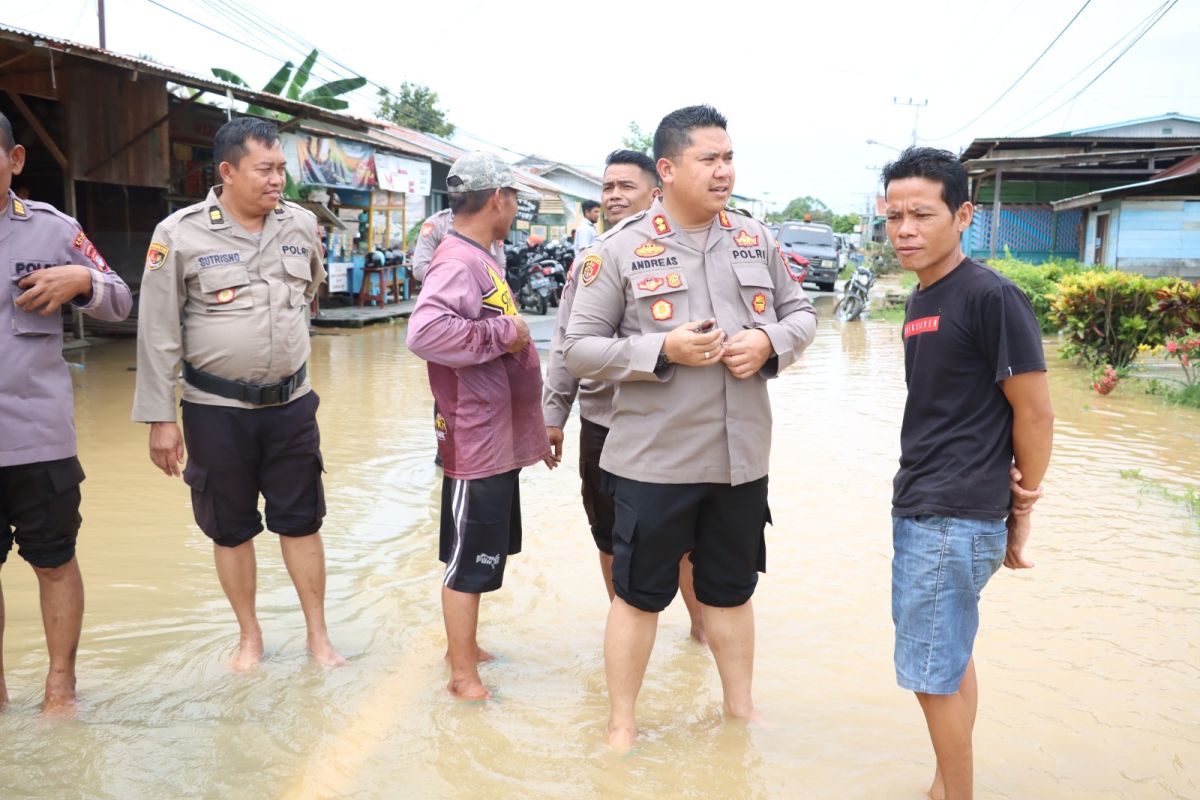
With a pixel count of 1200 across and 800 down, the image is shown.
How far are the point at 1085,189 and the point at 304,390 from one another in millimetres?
25606

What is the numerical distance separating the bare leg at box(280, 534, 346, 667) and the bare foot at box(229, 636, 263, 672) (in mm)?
187

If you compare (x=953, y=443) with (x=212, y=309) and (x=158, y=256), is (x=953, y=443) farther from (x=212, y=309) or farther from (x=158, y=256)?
(x=158, y=256)

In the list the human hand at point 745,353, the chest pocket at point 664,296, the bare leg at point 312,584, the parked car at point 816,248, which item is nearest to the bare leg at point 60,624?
the bare leg at point 312,584

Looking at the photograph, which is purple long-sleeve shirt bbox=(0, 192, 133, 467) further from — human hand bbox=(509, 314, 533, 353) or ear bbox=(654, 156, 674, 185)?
ear bbox=(654, 156, 674, 185)

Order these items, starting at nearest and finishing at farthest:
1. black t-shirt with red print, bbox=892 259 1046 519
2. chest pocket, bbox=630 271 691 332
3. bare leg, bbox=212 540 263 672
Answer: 1. black t-shirt with red print, bbox=892 259 1046 519
2. chest pocket, bbox=630 271 691 332
3. bare leg, bbox=212 540 263 672

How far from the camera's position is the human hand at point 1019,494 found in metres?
2.49

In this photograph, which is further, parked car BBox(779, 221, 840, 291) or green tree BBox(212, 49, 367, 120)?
parked car BBox(779, 221, 840, 291)

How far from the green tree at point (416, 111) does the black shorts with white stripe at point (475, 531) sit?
42.8 meters

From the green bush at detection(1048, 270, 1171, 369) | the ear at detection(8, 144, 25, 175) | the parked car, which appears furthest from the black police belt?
the parked car

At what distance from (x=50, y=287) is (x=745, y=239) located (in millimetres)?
2153

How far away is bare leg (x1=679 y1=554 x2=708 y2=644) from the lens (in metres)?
3.82

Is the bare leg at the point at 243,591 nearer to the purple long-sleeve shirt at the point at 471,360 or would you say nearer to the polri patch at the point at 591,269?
the purple long-sleeve shirt at the point at 471,360

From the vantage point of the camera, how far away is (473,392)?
10.8 ft

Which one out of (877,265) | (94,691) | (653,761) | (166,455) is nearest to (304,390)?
(166,455)
